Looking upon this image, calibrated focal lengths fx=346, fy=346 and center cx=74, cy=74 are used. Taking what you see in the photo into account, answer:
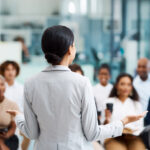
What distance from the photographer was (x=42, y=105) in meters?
1.42

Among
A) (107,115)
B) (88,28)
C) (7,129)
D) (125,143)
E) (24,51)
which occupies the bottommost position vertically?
(125,143)

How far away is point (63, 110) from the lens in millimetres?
1393

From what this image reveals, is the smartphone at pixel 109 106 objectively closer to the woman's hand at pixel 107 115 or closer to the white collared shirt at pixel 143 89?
the woman's hand at pixel 107 115

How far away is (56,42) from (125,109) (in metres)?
2.24

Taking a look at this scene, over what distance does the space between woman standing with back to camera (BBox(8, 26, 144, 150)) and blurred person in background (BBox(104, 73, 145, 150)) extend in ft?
5.98

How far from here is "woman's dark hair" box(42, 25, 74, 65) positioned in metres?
1.42

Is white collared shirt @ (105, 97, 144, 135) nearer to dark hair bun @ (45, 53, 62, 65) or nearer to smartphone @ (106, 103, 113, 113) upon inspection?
smartphone @ (106, 103, 113, 113)

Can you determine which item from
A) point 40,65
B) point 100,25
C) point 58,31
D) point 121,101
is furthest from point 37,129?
point 100,25

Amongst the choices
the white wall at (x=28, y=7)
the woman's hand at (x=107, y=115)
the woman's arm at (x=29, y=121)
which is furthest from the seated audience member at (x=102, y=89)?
the woman's arm at (x=29, y=121)

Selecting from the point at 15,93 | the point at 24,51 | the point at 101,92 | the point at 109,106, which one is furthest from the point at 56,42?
the point at 24,51

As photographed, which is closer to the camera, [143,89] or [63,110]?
[63,110]

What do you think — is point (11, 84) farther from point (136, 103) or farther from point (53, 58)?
point (53, 58)

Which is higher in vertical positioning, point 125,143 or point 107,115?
point 107,115

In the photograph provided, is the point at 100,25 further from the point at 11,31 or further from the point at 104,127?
the point at 104,127
